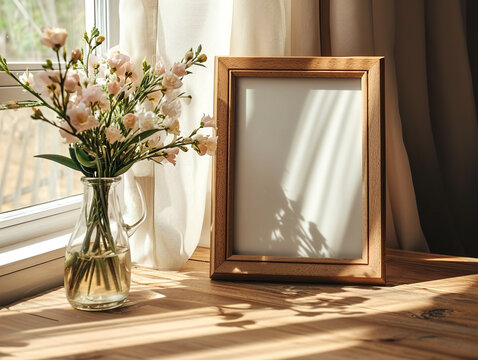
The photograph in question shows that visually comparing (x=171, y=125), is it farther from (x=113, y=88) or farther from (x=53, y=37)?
(x=53, y=37)

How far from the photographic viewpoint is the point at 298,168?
1.30 m

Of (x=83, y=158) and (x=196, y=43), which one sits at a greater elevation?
(x=196, y=43)

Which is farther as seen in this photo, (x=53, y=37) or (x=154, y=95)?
(x=154, y=95)

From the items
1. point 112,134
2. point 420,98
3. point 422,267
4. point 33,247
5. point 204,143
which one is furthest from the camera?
point 420,98

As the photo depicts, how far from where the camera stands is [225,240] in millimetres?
1271

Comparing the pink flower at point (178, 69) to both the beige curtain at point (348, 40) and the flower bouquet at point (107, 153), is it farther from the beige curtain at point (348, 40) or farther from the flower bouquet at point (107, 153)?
the beige curtain at point (348, 40)

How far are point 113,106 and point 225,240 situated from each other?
0.35 meters

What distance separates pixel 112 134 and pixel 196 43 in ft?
1.22

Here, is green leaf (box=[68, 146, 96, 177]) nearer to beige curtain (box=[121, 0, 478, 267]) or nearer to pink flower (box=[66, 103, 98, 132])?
pink flower (box=[66, 103, 98, 132])

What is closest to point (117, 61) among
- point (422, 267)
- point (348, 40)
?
point (348, 40)

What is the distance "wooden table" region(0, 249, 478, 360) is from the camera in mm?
959

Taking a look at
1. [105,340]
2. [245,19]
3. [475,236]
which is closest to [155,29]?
[245,19]

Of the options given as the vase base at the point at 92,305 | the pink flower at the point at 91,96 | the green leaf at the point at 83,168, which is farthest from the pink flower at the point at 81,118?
the vase base at the point at 92,305

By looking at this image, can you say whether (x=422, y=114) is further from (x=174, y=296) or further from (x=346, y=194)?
(x=174, y=296)
